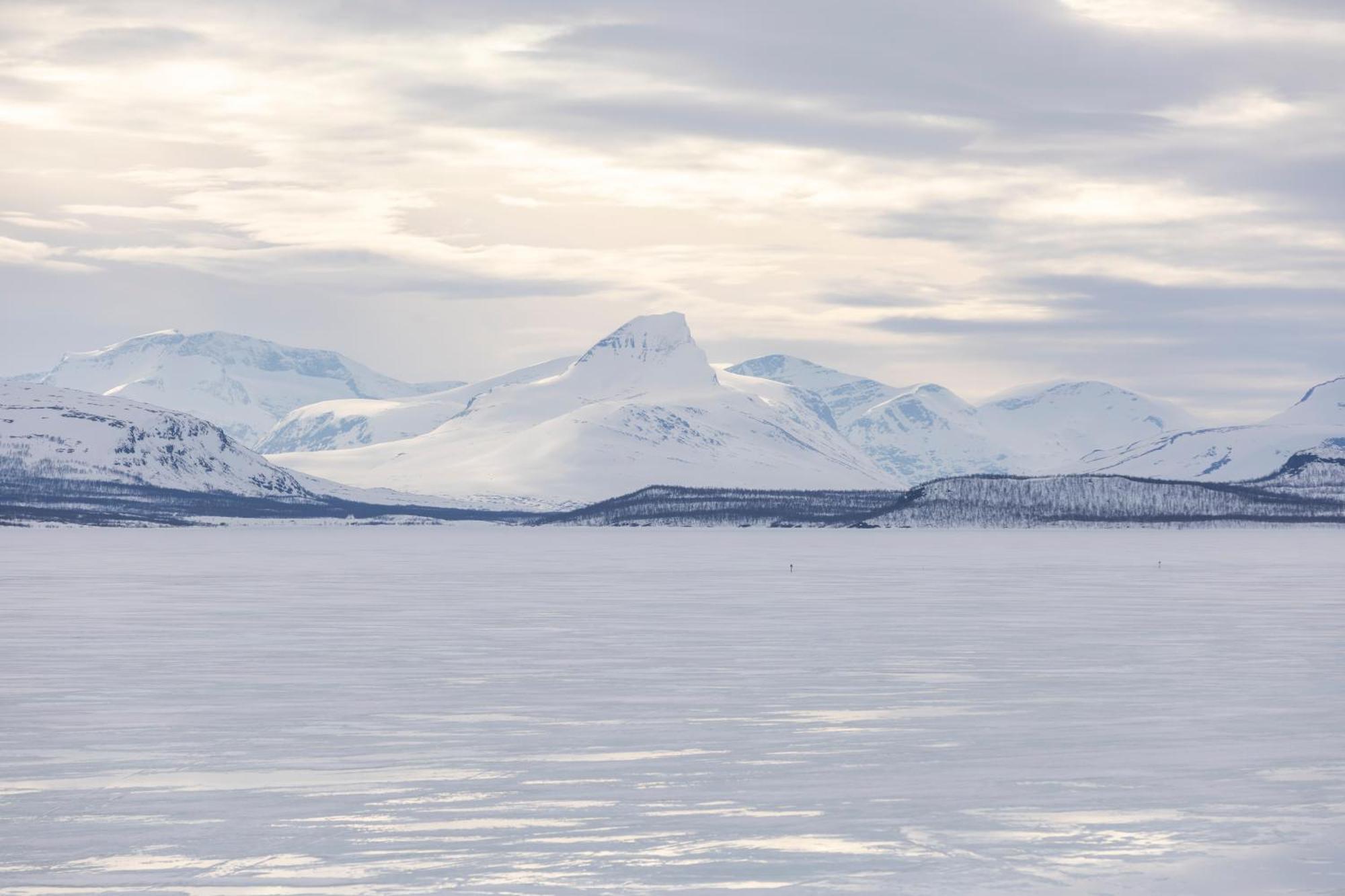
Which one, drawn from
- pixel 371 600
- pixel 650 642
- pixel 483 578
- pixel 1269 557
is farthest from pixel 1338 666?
pixel 1269 557

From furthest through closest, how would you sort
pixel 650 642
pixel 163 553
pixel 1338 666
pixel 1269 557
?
pixel 163 553
pixel 1269 557
pixel 650 642
pixel 1338 666

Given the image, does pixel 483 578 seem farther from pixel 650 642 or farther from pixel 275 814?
pixel 275 814

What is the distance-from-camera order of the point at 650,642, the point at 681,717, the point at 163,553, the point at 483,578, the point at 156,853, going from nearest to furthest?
the point at 156,853, the point at 681,717, the point at 650,642, the point at 483,578, the point at 163,553

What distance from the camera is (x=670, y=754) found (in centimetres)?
3525

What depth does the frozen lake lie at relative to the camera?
25.3 metres

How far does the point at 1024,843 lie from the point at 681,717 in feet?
49.5

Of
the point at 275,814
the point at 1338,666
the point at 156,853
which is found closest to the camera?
the point at 156,853

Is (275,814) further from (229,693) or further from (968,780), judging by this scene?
(229,693)

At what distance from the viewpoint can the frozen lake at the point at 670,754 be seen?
25344mm

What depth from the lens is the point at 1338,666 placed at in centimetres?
5281

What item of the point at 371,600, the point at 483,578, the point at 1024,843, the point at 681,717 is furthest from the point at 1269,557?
the point at 1024,843

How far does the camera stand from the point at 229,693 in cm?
4559

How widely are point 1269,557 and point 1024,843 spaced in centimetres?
15902

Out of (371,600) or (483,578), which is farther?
(483,578)
